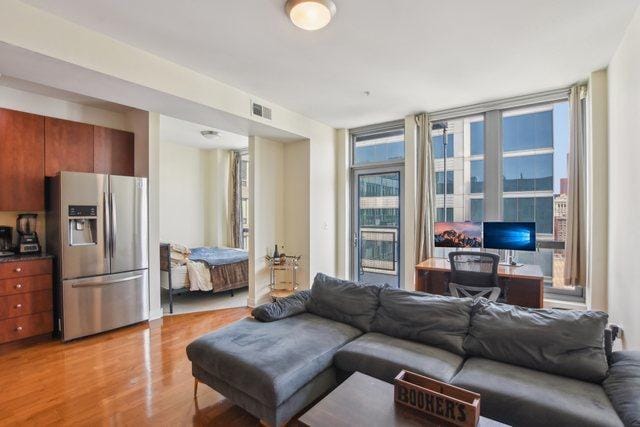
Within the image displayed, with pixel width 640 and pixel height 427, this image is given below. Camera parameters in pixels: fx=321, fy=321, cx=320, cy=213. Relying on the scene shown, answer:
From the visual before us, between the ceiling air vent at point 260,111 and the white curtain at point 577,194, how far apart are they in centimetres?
348

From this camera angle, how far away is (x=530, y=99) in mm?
3887

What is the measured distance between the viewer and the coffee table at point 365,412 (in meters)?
1.36

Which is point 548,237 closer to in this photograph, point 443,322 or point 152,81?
point 443,322

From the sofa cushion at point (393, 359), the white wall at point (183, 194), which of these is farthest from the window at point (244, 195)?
the sofa cushion at point (393, 359)

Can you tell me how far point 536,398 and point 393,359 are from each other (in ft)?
2.45

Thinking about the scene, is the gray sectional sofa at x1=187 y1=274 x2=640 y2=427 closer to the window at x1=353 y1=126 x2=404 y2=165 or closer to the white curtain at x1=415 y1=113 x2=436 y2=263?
the white curtain at x1=415 y1=113 x2=436 y2=263

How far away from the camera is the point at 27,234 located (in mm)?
3564

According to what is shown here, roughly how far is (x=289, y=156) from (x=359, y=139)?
129cm

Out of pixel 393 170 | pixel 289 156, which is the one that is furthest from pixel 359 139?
pixel 289 156

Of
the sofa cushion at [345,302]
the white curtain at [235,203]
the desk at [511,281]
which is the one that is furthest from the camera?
the white curtain at [235,203]

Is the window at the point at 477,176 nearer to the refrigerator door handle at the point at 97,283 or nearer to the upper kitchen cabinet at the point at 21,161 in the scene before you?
the refrigerator door handle at the point at 97,283

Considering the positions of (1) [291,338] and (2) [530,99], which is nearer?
(1) [291,338]

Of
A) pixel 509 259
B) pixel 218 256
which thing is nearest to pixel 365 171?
pixel 509 259

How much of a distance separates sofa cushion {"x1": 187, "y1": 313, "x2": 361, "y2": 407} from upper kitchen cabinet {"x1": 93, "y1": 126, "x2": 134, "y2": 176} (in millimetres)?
2889
